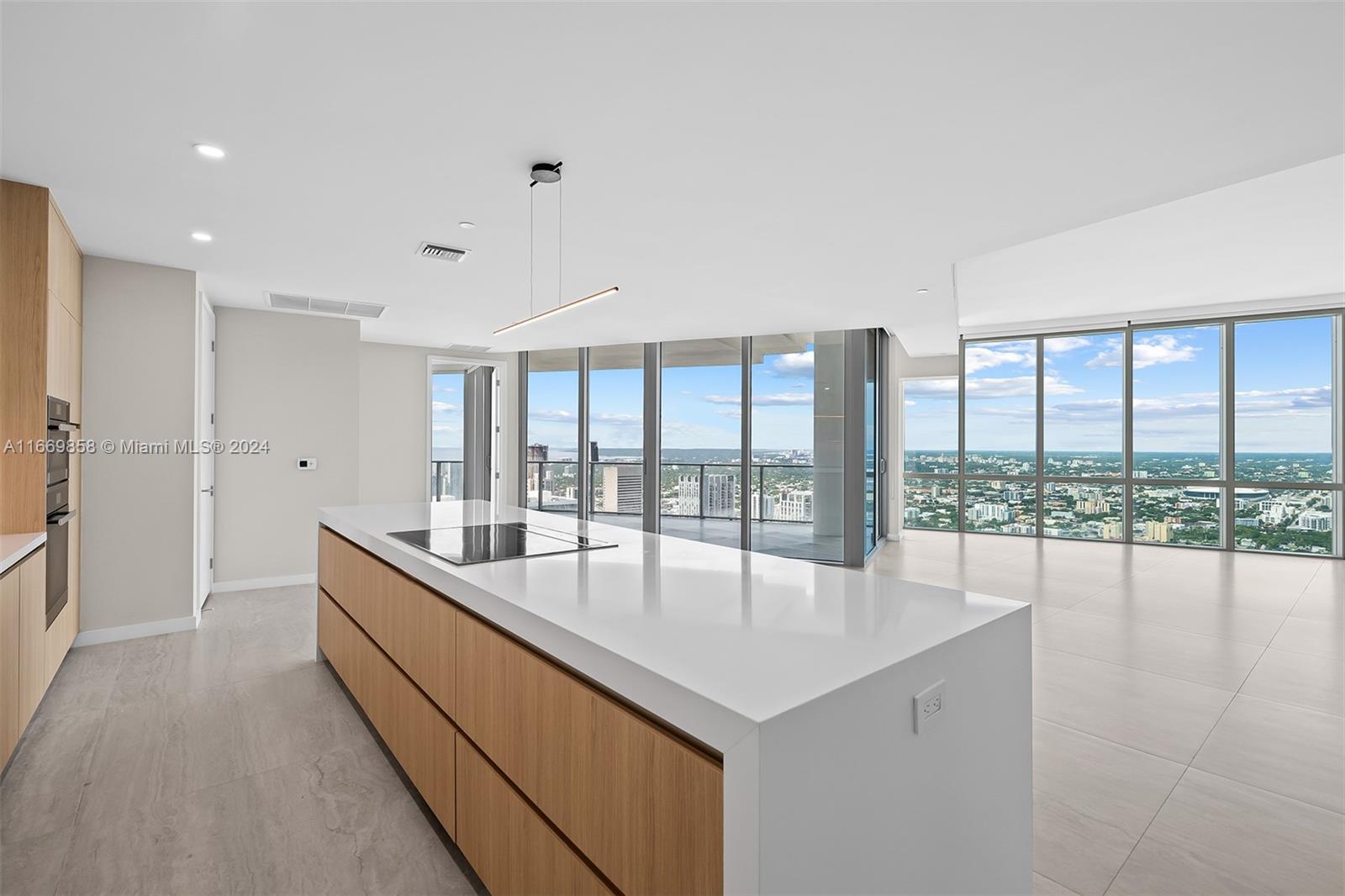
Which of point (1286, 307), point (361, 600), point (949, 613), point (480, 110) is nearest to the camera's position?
point (949, 613)

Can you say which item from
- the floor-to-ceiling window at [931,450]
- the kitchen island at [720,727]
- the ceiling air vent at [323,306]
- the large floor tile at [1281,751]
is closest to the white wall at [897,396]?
the floor-to-ceiling window at [931,450]

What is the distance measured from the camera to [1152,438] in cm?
771

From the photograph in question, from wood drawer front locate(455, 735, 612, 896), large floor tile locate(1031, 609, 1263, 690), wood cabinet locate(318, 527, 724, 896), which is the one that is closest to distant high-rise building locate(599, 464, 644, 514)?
large floor tile locate(1031, 609, 1263, 690)

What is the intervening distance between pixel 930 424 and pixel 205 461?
8.40 meters

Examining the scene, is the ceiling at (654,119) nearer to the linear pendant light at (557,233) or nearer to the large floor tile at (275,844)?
the linear pendant light at (557,233)

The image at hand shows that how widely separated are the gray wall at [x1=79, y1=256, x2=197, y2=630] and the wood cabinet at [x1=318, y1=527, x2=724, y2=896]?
2.71 metres

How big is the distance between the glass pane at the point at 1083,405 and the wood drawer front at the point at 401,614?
844 centimetres

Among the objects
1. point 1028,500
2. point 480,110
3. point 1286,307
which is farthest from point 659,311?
point 1286,307

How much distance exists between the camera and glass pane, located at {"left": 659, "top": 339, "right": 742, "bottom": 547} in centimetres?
697

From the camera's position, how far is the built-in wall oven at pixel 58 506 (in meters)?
3.07

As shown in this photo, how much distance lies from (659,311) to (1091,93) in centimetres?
374

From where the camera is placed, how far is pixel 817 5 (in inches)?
65.2

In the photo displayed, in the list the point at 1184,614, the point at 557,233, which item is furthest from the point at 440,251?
Answer: the point at 1184,614

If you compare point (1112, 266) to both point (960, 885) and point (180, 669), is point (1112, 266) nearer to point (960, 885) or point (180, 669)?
point (960, 885)
